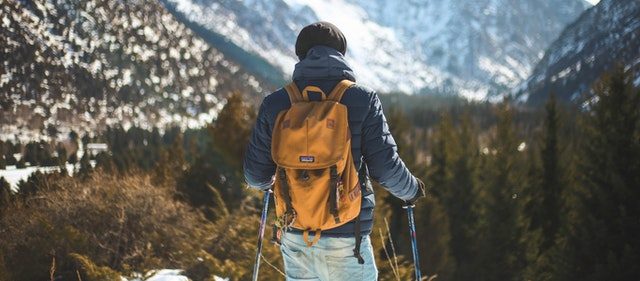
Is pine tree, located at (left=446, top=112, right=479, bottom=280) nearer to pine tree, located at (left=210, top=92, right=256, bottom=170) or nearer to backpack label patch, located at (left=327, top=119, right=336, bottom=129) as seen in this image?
pine tree, located at (left=210, top=92, right=256, bottom=170)

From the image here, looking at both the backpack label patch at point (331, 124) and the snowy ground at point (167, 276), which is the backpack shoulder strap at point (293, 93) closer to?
the backpack label patch at point (331, 124)

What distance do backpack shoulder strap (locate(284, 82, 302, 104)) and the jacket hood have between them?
0.08 meters

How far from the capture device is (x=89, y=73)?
144500 mm

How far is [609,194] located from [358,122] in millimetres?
14485

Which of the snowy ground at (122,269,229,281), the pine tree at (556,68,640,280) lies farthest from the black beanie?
the pine tree at (556,68,640,280)

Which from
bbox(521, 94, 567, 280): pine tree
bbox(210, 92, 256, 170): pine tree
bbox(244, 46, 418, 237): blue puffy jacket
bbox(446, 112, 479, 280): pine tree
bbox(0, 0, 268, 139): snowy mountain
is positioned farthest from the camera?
bbox(0, 0, 268, 139): snowy mountain

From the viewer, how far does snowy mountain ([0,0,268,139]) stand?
383 ft

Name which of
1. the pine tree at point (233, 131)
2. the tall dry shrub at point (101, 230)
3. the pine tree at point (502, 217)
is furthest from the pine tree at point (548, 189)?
the tall dry shrub at point (101, 230)

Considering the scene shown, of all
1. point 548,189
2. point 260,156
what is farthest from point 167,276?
point 548,189

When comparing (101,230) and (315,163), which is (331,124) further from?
(101,230)

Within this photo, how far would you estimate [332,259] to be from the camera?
3.32 metres

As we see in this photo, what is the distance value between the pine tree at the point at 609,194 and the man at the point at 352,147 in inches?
515

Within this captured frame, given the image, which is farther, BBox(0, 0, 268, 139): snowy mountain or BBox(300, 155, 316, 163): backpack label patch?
BBox(0, 0, 268, 139): snowy mountain

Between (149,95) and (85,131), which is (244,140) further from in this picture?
(149,95)
